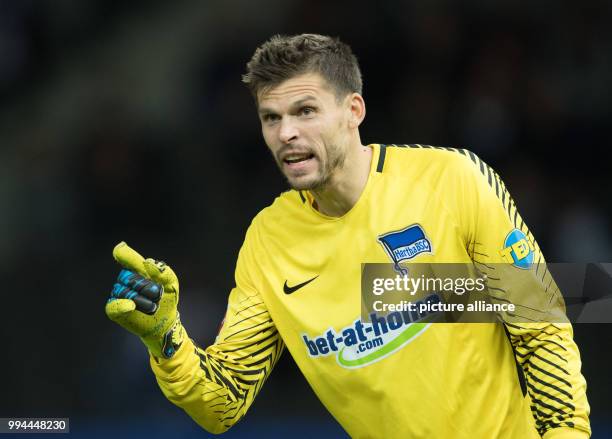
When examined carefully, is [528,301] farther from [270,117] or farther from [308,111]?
[270,117]

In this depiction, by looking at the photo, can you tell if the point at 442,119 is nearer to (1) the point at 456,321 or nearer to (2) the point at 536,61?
(2) the point at 536,61

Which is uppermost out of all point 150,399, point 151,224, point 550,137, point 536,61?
point 536,61

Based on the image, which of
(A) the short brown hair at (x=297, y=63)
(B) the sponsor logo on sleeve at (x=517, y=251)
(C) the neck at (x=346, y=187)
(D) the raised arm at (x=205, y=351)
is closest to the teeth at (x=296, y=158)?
(C) the neck at (x=346, y=187)

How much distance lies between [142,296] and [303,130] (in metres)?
0.84

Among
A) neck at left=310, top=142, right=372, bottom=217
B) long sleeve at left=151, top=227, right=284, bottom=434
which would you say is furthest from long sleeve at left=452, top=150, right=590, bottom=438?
long sleeve at left=151, top=227, right=284, bottom=434

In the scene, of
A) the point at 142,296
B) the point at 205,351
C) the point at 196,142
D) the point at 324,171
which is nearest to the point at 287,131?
the point at 324,171

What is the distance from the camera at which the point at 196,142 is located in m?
8.08

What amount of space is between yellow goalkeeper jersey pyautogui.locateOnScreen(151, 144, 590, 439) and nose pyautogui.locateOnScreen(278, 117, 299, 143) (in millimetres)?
378

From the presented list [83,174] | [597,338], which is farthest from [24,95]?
[597,338]

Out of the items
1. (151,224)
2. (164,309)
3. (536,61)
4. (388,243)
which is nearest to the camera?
(164,309)

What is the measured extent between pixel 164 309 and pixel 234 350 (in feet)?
1.65

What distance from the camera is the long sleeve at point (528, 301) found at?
3604mm

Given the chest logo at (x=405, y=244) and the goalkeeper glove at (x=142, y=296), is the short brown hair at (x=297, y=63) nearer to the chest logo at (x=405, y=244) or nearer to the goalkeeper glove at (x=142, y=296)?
the chest logo at (x=405, y=244)

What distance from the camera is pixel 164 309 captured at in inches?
144
